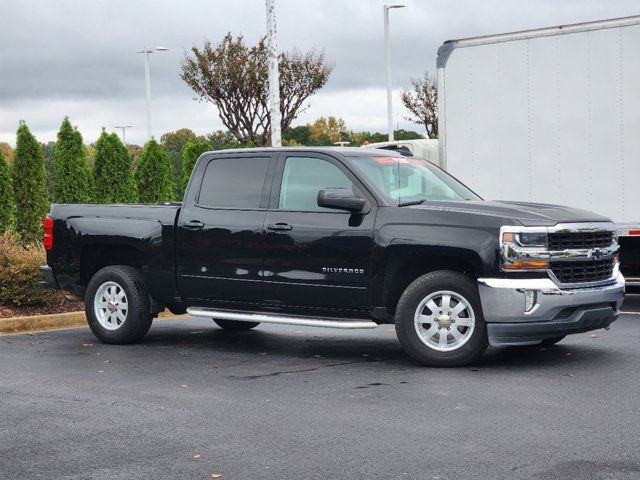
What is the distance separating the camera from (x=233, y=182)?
10.2 meters

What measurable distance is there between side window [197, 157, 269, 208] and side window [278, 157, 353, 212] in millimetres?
280

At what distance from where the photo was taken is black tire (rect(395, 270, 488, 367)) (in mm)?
8734

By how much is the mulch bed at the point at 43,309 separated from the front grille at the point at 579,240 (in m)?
6.63

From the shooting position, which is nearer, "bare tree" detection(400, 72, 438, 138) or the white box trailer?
the white box trailer

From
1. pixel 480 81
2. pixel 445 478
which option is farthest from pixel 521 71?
pixel 445 478

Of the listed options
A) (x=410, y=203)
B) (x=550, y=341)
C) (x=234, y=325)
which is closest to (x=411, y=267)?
(x=410, y=203)

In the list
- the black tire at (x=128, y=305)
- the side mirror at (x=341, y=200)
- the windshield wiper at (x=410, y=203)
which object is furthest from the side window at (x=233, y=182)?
the windshield wiper at (x=410, y=203)

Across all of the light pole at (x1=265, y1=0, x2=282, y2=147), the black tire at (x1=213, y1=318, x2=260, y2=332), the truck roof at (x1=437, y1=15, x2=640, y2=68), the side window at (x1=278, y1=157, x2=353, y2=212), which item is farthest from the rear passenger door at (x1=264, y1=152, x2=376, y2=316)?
the light pole at (x1=265, y1=0, x2=282, y2=147)

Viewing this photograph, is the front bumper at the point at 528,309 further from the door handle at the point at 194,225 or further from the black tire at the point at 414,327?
the door handle at the point at 194,225

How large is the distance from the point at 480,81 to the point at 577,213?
532 centimetres

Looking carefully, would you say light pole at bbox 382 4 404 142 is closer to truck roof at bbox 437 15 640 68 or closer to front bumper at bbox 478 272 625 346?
truck roof at bbox 437 15 640 68

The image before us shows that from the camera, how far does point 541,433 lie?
21.0 feet

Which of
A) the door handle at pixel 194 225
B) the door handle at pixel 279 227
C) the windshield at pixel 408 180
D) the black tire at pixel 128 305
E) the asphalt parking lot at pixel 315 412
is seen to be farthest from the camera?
the black tire at pixel 128 305

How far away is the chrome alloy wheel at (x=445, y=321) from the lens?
880cm
